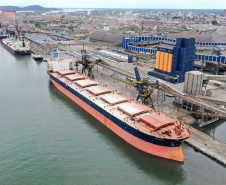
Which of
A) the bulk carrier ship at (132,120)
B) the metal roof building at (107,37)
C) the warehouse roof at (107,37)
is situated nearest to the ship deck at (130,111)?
the bulk carrier ship at (132,120)

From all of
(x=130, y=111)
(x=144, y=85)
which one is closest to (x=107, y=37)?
(x=144, y=85)

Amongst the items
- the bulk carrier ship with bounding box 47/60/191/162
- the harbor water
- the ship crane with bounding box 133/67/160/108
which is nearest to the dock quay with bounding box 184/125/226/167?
the harbor water

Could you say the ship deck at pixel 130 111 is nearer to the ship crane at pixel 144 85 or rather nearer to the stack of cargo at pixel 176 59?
the ship crane at pixel 144 85

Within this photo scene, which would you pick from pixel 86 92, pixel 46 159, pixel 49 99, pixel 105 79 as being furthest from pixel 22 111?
pixel 105 79

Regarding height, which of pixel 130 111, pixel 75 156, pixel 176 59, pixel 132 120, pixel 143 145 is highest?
pixel 176 59

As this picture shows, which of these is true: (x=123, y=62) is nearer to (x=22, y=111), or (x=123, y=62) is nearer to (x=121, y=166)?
(x=22, y=111)

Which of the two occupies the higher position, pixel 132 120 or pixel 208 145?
pixel 132 120

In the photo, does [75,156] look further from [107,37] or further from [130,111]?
[107,37]
